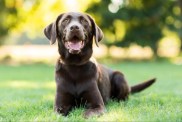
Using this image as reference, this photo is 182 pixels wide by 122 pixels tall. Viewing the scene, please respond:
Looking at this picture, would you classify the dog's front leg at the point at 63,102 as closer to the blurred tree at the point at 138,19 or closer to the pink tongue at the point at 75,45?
the pink tongue at the point at 75,45

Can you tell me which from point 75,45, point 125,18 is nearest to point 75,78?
point 75,45

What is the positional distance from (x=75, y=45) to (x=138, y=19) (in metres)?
21.3

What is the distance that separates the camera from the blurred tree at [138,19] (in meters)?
26.3

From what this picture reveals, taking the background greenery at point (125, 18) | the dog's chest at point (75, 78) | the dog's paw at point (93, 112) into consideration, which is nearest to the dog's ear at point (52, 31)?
the dog's chest at point (75, 78)

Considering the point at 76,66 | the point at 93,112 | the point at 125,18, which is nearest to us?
the point at 93,112

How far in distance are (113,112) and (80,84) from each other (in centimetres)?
68

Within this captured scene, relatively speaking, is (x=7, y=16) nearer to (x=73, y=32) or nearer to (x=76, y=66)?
(x=76, y=66)

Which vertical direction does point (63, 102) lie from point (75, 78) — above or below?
below

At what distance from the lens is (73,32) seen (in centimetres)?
612

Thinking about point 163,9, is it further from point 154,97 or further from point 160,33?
point 154,97

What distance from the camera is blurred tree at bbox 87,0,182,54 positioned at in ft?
86.2

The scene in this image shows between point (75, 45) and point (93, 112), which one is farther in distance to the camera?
point (75, 45)

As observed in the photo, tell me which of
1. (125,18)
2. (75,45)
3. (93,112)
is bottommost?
(93,112)

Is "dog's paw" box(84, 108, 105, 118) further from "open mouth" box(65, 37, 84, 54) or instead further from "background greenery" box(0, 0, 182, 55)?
"background greenery" box(0, 0, 182, 55)
